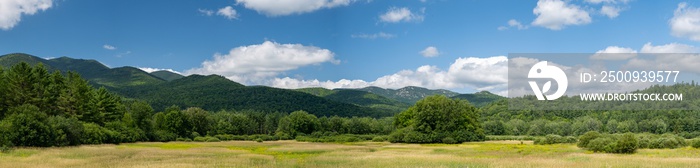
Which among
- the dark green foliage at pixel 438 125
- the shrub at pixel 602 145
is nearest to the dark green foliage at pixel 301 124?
the dark green foliage at pixel 438 125

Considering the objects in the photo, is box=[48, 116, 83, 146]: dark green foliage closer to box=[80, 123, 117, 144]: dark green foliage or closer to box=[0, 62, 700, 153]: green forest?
box=[0, 62, 700, 153]: green forest

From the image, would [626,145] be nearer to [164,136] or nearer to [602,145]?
[602,145]

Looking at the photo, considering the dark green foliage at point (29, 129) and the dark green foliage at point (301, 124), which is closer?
the dark green foliage at point (29, 129)

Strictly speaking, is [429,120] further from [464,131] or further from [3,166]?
[3,166]

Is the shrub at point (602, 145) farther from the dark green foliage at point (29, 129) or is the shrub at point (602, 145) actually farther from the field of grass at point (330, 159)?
the dark green foliage at point (29, 129)

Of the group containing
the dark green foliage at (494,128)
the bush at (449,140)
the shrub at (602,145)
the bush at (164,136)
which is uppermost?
the dark green foliage at (494,128)

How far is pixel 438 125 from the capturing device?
95375 millimetres

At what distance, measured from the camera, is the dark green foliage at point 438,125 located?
93812mm

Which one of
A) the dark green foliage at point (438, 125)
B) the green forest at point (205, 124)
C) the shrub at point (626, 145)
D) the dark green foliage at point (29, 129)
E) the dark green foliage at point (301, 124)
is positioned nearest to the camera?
the shrub at point (626, 145)

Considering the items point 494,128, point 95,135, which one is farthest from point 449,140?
point 494,128

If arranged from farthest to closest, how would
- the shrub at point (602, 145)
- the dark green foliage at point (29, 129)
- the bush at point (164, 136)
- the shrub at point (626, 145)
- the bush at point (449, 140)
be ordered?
the bush at point (164, 136)
the bush at point (449, 140)
the dark green foliage at point (29, 129)
the shrub at point (602, 145)
the shrub at point (626, 145)

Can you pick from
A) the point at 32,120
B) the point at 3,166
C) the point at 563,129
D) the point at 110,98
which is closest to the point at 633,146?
the point at 3,166

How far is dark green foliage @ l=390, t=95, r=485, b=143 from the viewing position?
9381 centimetres

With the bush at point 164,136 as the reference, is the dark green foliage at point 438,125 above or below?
above
